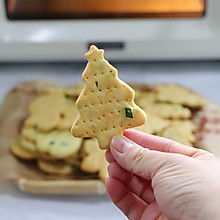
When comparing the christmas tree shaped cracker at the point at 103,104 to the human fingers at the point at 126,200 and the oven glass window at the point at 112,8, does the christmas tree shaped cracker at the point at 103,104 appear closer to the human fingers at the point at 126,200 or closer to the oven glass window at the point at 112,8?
the human fingers at the point at 126,200

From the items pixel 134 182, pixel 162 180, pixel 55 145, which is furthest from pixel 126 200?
pixel 55 145

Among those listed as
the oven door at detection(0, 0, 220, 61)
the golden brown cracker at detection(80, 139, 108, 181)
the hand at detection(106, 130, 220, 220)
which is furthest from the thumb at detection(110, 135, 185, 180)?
the oven door at detection(0, 0, 220, 61)

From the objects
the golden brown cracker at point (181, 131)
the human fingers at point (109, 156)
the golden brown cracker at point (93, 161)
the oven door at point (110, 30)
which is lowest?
the golden brown cracker at point (93, 161)

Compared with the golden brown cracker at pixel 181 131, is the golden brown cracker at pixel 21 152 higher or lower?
lower

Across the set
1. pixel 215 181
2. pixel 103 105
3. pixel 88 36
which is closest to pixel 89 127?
pixel 103 105

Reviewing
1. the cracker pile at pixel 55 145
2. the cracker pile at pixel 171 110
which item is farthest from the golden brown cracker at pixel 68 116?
the cracker pile at pixel 171 110

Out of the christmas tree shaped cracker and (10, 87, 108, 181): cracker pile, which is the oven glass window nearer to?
(10, 87, 108, 181): cracker pile

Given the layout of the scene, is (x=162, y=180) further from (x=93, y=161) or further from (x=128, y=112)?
(x=93, y=161)
